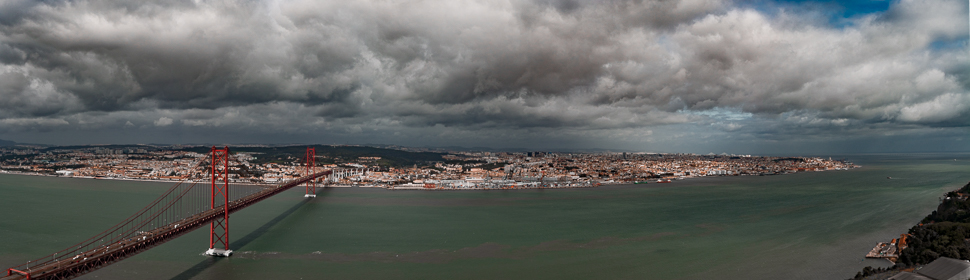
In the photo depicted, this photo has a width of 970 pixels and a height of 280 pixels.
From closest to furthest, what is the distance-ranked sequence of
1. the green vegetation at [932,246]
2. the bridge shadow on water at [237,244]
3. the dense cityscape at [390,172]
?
the bridge shadow on water at [237,244] < the green vegetation at [932,246] < the dense cityscape at [390,172]

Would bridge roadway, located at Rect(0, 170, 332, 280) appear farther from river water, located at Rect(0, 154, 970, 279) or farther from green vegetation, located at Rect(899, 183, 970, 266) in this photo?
green vegetation, located at Rect(899, 183, 970, 266)

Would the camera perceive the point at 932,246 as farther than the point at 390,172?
No

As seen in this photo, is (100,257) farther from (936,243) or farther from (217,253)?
(936,243)

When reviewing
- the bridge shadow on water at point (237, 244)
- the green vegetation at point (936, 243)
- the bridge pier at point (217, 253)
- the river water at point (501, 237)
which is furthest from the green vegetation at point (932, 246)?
the bridge pier at point (217, 253)

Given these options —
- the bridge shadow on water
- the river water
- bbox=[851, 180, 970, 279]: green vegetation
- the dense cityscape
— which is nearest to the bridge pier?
the bridge shadow on water

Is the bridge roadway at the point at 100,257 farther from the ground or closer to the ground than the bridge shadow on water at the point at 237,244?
farther from the ground

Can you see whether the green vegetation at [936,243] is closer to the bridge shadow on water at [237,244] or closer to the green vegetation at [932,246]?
the green vegetation at [932,246]

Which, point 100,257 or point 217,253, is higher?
point 100,257

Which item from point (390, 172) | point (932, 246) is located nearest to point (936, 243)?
point (932, 246)

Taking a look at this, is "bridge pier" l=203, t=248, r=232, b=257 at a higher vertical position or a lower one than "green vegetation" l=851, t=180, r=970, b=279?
lower

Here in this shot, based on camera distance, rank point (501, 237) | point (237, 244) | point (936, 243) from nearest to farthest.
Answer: point (936, 243) → point (237, 244) → point (501, 237)
